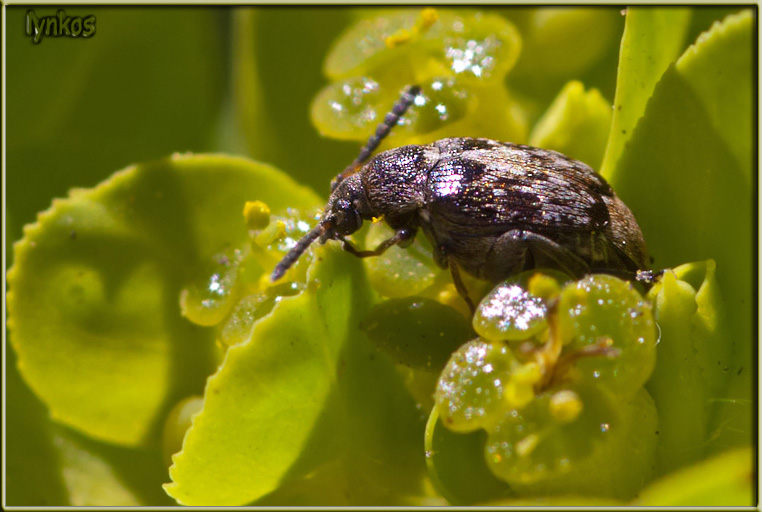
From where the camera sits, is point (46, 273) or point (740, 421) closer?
point (740, 421)

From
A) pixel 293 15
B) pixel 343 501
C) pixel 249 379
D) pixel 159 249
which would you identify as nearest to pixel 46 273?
pixel 159 249

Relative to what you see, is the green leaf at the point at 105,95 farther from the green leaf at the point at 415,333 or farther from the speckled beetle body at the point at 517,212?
the green leaf at the point at 415,333

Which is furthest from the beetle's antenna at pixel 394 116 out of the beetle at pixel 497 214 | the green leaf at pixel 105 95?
the green leaf at pixel 105 95

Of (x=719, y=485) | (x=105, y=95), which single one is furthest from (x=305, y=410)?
(x=105, y=95)

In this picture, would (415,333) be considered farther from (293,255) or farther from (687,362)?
(687,362)

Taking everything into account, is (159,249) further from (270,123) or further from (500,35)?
(500,35)

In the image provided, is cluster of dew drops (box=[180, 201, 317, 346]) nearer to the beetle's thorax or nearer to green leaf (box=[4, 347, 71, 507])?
the beetle's thorax

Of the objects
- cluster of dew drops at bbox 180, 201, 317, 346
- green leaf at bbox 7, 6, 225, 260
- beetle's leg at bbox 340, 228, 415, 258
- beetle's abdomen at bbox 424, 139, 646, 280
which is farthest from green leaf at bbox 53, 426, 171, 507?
beetle's abdomen at bbox 424, 139, 646, 280
